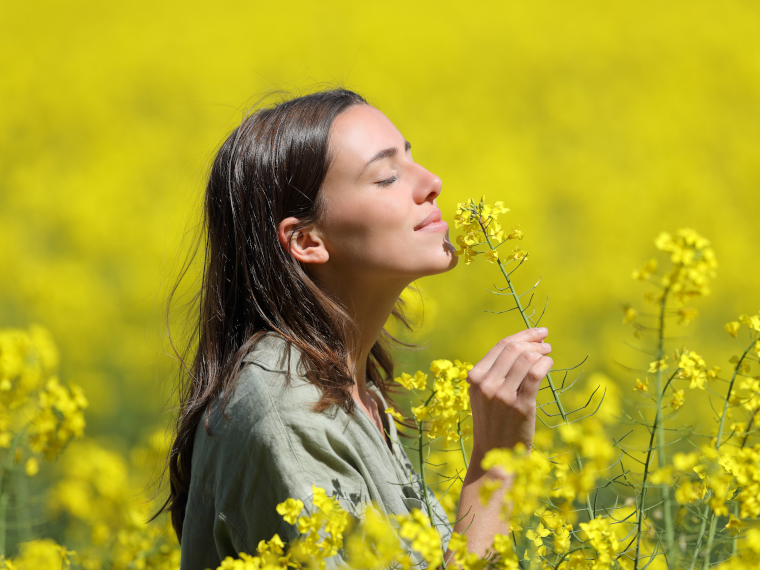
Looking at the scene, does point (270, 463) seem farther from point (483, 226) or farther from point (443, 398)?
point (483, 226)

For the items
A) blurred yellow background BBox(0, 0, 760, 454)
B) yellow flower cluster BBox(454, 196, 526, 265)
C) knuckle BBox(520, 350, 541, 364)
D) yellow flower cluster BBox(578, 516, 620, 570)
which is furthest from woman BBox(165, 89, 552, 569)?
blurred yellow background BBox(0, 0, 760, 454)

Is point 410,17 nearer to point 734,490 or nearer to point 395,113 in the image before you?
point 395,113

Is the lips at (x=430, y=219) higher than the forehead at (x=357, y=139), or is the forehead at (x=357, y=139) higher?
the forehead at (x=357, y=139)

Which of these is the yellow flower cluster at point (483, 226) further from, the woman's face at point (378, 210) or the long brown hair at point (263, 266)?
the long brown hair at point (263, 266)

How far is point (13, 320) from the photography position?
15.5ft

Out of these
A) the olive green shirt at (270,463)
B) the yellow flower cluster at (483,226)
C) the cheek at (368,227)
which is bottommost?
the olive green shirt at (270,463)

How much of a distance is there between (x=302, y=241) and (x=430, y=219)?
0.85ft

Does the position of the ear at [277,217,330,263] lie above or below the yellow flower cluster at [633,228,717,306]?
below

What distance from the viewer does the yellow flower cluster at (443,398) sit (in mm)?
913

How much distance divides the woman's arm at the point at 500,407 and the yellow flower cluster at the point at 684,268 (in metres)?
0.28

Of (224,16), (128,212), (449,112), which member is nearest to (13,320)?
(128,212)

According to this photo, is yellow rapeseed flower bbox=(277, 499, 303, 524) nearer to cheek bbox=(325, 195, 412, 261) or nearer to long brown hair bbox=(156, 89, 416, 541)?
long brown hair bbox=(156, 89, 416, 541)

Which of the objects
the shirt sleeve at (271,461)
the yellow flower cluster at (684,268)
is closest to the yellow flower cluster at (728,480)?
the yellow flower cluster at (684,268)

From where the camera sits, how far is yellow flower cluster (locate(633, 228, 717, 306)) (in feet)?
2.60
